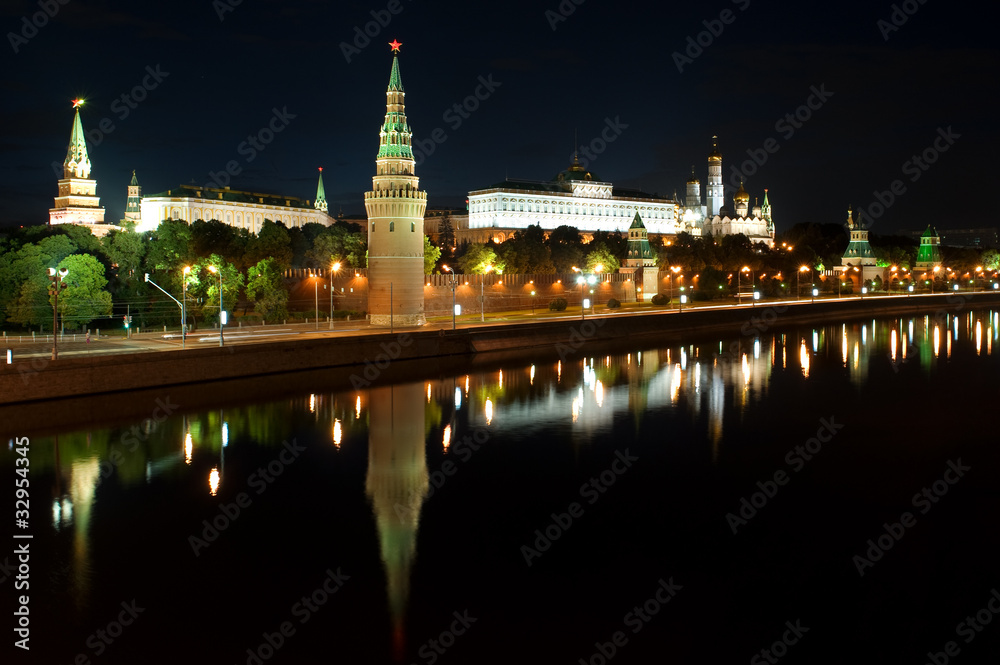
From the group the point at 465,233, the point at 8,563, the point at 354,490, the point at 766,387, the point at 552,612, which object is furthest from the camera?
the point at 465,233

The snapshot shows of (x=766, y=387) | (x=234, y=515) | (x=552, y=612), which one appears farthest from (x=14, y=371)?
(x=766, y=387)

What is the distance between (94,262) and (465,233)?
216ft

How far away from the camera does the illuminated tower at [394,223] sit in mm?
42219

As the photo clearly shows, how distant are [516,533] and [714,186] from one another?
133 metres

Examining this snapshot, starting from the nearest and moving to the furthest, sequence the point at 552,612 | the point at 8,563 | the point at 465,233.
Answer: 1. the point at 552,612
2. the point at 8,563
3. the point at 465,233

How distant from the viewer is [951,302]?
79.1 metres

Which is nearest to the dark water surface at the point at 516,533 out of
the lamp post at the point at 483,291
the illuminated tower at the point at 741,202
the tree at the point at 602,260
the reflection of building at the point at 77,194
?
the lamp post at the point at 483,291

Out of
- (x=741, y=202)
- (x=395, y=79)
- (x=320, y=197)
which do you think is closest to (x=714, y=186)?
(x=741, y=202)

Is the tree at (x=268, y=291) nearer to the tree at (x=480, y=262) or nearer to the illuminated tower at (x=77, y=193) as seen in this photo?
the tree at (x=480, y=262)

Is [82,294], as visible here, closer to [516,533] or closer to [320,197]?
[516,533]

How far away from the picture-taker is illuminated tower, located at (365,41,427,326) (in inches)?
1662

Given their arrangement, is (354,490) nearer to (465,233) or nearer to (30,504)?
(30,504)

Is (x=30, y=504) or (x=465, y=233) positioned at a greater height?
(x=465, y=233)

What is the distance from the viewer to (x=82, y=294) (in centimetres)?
3734
